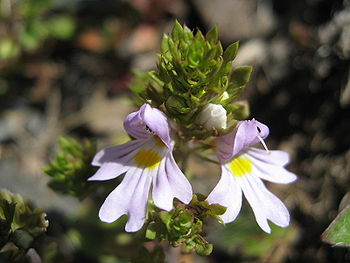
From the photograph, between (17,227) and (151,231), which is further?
(17,227)

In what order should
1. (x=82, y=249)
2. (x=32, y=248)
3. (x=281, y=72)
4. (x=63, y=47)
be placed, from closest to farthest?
(x=32, y=248) → (x=82, y=249) → (x=281, y=72) → (x=63, y=47)

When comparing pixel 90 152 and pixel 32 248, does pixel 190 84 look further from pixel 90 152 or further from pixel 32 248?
pixel 32 248

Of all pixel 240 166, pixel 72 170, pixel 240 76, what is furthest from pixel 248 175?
pixel 72 170

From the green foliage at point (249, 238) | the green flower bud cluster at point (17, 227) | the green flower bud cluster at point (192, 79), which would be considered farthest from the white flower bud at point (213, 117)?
the green foliage at point (249, 238)

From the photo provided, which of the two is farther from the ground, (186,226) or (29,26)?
(186,226)

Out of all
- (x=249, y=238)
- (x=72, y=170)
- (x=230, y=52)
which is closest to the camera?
(x=230, y=52)

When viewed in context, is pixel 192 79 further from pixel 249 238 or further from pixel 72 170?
pixel 249 238

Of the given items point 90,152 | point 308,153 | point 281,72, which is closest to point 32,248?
point 90,152

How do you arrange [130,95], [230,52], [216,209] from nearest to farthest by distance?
[216,209] < [230,52] < [130,95]

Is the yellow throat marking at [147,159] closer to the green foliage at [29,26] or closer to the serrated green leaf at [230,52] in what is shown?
the serrated green leaf at [230,52]
